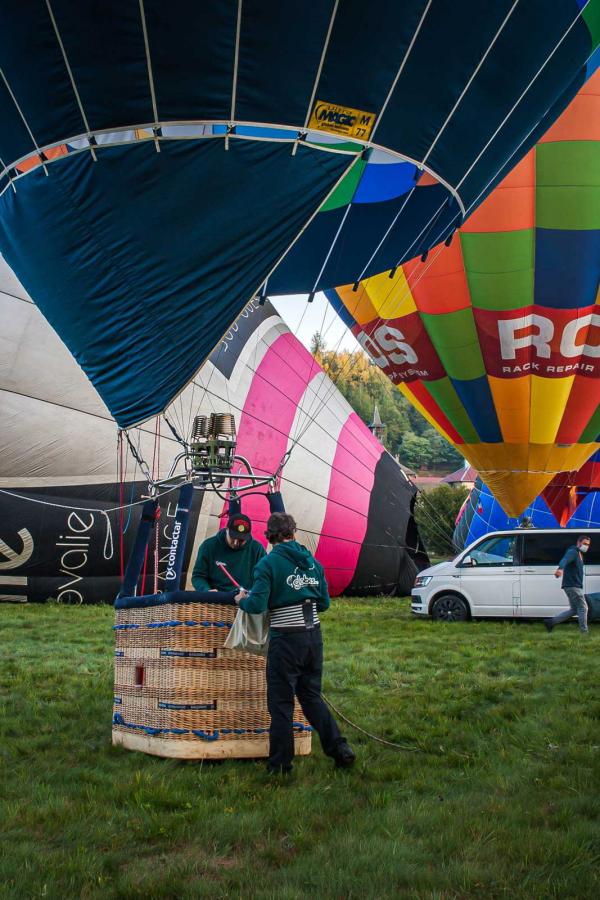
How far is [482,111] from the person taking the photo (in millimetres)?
5312

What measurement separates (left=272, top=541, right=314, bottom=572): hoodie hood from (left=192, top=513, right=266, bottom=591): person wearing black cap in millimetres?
488

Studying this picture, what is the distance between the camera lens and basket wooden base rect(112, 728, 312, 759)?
14.0ft

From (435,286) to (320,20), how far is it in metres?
7.19

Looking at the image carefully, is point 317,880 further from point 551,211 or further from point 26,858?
point 551,211

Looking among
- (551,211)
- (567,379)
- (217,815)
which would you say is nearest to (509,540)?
(567,379)

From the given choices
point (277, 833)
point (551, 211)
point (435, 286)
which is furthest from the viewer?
point (435, 286)

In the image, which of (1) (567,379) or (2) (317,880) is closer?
(2) (317,880)

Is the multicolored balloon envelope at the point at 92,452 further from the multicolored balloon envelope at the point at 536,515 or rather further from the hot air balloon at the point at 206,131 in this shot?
the multicolored balloon envelope at the point at 536,515

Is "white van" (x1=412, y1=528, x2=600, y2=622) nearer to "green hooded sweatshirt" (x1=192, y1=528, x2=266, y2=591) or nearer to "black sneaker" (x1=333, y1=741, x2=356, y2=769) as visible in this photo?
"green hooded sweatshirt" (x1=192, y1=528, x2=266, y2=591)

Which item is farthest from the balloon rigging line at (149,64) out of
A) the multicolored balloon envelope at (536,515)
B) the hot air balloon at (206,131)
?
the multicolored balloon envelope at (536,515)

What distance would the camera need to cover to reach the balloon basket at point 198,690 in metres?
4.27

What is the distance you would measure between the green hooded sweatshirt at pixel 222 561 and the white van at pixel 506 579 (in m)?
6.71

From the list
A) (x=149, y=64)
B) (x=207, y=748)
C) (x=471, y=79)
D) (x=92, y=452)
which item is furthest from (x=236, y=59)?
(x=92, y=452)

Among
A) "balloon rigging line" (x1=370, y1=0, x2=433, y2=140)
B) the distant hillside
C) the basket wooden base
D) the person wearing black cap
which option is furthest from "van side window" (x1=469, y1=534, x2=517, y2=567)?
the distant hillside
